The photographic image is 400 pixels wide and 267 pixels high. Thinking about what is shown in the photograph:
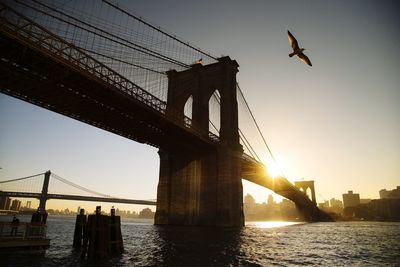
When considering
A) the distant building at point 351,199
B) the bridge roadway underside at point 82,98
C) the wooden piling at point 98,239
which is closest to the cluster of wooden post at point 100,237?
the wooden piling at point 98,239

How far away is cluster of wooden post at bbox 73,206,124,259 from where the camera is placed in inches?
636

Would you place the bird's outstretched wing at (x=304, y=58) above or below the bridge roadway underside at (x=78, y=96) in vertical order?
below

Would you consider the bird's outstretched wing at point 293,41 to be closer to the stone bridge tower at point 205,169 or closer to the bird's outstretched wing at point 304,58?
the bird's outstretched wing at point 304,58

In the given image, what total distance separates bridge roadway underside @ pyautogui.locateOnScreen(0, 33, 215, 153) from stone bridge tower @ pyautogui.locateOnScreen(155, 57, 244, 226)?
4514 mm

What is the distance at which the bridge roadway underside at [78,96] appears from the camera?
827 inches

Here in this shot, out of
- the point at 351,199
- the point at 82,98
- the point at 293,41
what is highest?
the point at 351,199

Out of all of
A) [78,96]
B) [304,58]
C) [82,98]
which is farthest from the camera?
[82,98]

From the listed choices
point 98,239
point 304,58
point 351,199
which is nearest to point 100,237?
point 98,239

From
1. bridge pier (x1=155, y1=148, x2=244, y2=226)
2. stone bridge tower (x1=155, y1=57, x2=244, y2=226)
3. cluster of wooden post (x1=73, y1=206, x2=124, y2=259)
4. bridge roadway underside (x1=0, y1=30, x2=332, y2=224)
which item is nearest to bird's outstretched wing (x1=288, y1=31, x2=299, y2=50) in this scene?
cluster of wooden post (x1=73, y1=206, x2=124, y2=259)

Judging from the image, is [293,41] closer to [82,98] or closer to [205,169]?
[82,98]

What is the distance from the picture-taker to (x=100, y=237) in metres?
16.3

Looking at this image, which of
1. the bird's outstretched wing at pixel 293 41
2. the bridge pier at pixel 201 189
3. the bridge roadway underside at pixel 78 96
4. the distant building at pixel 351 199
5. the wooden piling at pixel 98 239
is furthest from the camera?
the distant building at pixel 351 199

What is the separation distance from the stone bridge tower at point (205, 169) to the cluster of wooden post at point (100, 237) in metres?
20.9

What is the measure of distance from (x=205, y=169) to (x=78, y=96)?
70.7 feet
